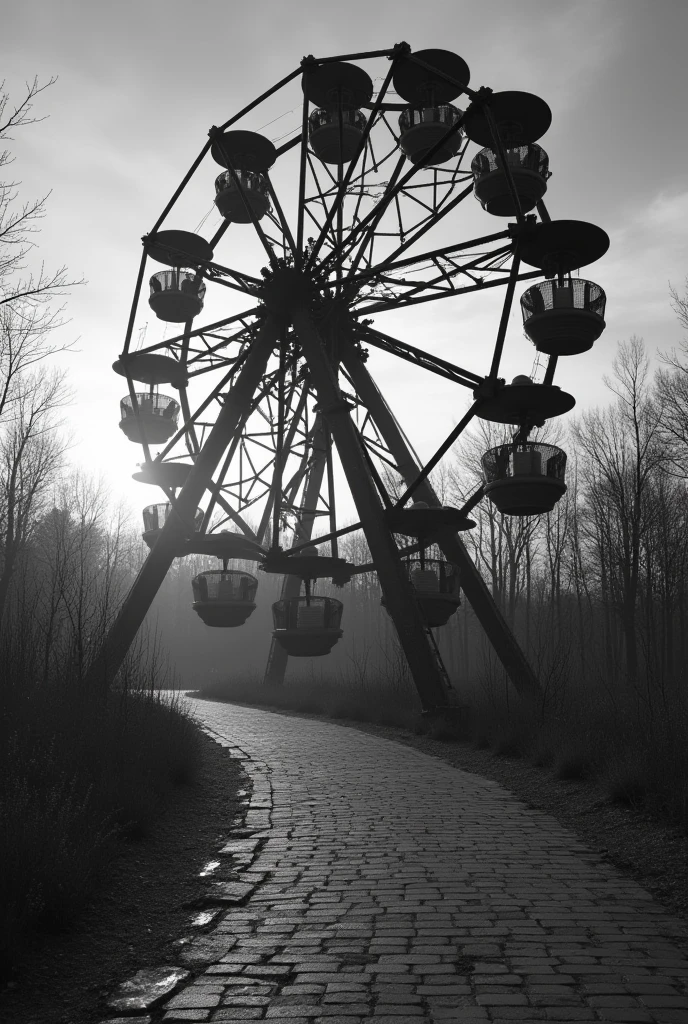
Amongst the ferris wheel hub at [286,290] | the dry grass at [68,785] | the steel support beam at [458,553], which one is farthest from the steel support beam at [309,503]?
the dry grass at [68,785]

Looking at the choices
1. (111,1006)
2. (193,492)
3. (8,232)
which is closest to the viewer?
(111,1006)

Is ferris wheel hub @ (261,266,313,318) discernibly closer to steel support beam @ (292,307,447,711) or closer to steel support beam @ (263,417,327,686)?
steel support beam @ (292,307,447,711)

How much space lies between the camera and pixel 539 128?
48.5 ft

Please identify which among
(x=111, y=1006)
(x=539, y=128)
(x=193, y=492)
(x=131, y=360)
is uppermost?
(x=539, y=128)

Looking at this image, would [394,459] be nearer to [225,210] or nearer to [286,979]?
[225,210]

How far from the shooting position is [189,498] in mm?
16875

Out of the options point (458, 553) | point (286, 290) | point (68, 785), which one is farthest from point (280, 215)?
point (68, 785)

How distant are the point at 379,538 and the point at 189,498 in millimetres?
4529

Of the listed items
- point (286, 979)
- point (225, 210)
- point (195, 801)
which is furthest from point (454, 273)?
point (286, 979)

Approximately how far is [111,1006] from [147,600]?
43.4 feet

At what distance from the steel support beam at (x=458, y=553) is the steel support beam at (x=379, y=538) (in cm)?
180

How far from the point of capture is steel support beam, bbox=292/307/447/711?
13.6 m

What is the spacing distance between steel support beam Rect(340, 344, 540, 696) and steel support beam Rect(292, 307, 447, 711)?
180 cm

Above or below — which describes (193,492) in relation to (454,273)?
below
